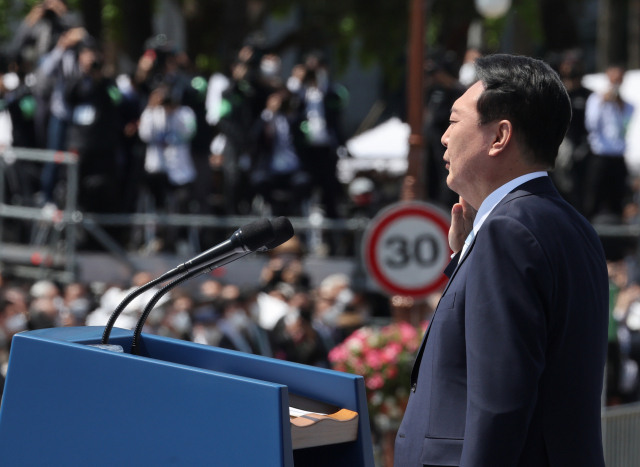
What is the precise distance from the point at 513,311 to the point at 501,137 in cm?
41

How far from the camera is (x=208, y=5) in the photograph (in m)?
16.7

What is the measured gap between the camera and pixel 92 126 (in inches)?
369

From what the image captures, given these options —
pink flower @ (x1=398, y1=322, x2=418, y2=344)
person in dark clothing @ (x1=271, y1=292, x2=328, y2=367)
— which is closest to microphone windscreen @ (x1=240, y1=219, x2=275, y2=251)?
pink flower @ (x1=398, y1=322, x2=418, y2=344)

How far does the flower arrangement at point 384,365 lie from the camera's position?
539cm

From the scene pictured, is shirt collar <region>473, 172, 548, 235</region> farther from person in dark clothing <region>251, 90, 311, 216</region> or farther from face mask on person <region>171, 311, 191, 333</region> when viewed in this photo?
person in dark clothing <region>251, 90, 311, 216</region>

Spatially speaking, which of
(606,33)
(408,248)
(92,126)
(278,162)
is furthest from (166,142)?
(606,33)

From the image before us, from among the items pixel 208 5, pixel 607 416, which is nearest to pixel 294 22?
pixel 208 5

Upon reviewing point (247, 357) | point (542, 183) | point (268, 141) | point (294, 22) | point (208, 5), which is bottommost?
point (247, 357)

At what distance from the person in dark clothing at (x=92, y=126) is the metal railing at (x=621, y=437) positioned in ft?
18.3

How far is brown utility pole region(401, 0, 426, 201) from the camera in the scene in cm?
668

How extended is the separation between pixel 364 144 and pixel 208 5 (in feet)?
13.0

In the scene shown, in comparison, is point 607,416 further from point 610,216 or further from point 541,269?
point 610,216

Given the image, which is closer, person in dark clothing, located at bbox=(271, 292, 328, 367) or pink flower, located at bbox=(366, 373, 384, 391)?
pink flower, located at bbox=(366, 373, 384, 391)

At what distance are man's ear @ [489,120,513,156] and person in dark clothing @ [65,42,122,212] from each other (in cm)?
773
